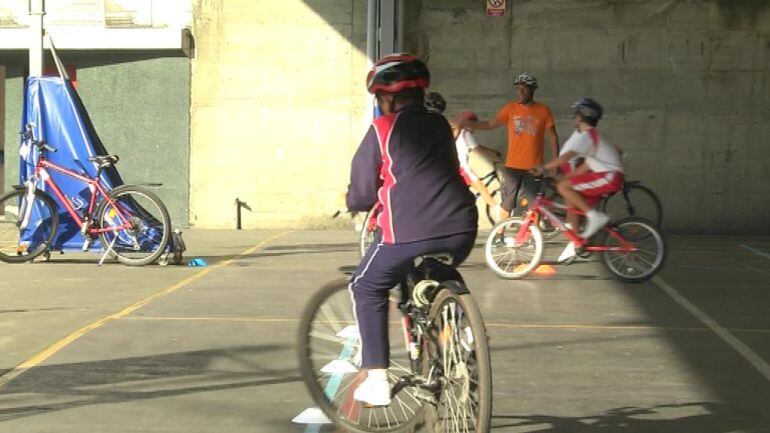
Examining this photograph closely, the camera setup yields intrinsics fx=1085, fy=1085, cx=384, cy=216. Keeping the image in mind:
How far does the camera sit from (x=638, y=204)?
15109 mm

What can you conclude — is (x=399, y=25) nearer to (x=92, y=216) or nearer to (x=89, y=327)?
(x=92, y=216)

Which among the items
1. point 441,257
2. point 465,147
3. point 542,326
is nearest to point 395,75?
point 441,257

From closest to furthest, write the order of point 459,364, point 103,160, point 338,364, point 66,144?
1. point 459,364
2. point 338,364
3. point 103,160
4. point 66,144

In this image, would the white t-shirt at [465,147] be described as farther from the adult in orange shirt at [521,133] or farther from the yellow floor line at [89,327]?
the yellow floor line at [89,327]

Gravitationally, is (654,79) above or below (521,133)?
above

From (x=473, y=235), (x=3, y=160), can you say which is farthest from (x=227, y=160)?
(x=473, y=235)

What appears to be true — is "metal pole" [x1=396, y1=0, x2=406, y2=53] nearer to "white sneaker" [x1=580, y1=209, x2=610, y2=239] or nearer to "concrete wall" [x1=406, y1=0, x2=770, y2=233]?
"concrete wall" [x1=406, y1=0, x2=770, y2=233]

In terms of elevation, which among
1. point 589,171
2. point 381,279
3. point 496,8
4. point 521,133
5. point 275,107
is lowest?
point 381,279

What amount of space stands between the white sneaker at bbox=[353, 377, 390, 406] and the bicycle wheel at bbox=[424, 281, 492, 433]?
0.64 ft

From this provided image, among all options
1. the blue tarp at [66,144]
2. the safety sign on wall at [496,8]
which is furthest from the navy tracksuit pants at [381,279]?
the safety sign on wall at [496,8]

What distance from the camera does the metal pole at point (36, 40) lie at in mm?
11984

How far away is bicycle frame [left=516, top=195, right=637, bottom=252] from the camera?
1022cm

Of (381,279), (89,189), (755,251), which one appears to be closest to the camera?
(381,279)

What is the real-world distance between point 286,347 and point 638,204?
8.96 meters
